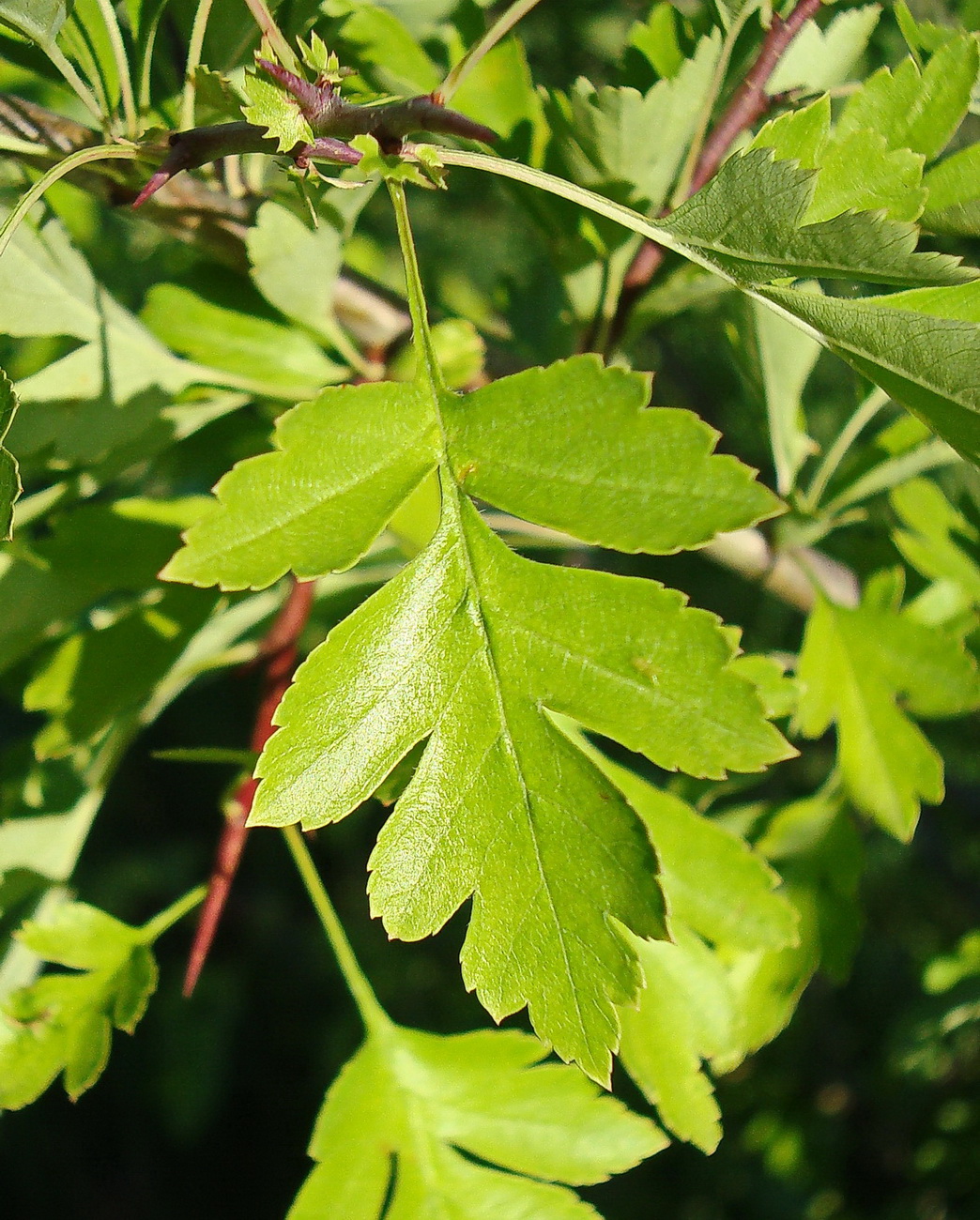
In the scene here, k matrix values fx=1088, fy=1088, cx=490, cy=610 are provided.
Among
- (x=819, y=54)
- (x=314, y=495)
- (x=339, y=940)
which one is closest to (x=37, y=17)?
(x=314, y=495)

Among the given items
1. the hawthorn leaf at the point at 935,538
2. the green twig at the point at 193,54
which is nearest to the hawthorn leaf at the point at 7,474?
the green twig at the point at 193,54

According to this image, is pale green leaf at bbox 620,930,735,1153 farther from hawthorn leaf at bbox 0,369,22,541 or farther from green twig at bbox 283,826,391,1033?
hawthorn leaf at bbox 0,369,22,541

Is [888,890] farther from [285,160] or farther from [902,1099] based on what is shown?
[285,160]

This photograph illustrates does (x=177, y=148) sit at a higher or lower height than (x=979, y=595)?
higher

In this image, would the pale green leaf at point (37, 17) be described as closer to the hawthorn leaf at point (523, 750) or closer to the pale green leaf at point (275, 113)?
the pale green leaf at point (275, 113)

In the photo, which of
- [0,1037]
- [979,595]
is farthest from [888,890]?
[0,1037]

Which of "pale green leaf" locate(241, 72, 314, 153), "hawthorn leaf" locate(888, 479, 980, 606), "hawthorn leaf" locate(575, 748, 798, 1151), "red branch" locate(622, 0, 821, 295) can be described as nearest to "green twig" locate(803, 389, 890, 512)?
"hawthorn leaf" locate(888, 479, 980, 606)

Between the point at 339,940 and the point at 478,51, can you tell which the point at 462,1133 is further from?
the point at 478,51
